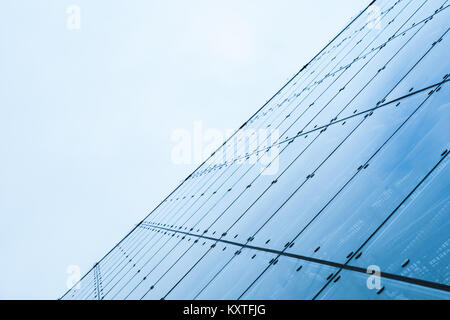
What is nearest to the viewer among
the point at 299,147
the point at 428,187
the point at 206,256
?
the point at 428,187

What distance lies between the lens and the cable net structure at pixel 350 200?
3383 mm

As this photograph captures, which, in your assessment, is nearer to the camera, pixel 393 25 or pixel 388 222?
pixel 388 222

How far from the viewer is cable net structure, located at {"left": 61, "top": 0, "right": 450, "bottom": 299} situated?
338 centimetres

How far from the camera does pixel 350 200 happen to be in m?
4.79

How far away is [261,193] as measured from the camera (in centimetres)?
878

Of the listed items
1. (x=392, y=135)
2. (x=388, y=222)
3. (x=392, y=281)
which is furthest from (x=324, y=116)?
(x=392, y=281)
